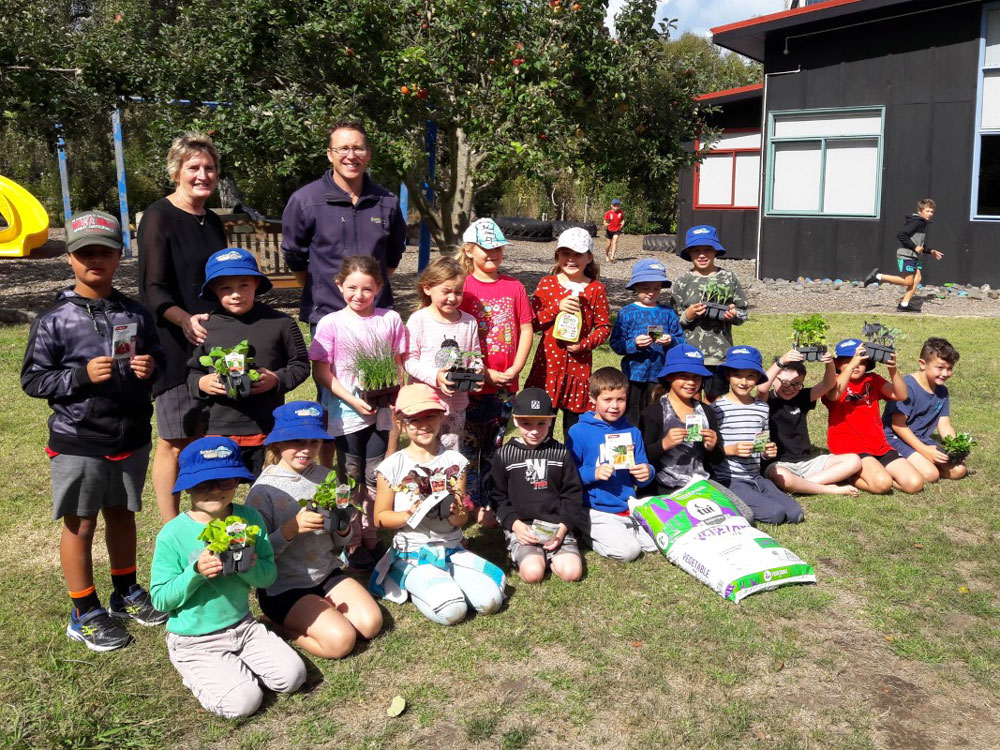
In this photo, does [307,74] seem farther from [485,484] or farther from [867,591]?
[867,591]

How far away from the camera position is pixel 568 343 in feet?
18.5

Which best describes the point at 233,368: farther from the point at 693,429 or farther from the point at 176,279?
the point at 693,429

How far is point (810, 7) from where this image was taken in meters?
15.9

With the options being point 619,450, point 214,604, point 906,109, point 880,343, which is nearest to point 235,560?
point 214,604

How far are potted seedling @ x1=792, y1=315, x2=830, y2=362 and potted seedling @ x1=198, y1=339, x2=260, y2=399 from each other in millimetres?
3381

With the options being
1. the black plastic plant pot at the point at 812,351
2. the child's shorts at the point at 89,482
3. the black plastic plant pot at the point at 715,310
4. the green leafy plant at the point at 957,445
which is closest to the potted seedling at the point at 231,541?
the child's shorts at the point at 89,482

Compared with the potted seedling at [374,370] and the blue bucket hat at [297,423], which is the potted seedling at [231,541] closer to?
the blue bucket hat at [297,423]

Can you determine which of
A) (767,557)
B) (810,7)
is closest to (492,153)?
(767,557)

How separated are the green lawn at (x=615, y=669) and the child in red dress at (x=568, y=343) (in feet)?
3.60

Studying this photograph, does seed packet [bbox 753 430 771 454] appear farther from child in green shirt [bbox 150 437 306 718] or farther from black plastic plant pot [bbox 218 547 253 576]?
black plastic plant pot [bbox 218 547 253 576]

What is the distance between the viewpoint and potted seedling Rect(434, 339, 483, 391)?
4.77 metres

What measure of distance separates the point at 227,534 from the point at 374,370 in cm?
145

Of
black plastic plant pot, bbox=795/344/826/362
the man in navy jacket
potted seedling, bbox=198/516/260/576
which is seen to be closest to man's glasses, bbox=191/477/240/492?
potted seedling, bbox=198/516/260/576

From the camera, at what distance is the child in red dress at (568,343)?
5.64 metres
